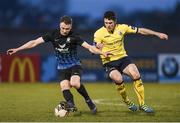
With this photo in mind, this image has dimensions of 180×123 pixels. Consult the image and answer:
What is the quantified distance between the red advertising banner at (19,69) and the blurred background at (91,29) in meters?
0.04

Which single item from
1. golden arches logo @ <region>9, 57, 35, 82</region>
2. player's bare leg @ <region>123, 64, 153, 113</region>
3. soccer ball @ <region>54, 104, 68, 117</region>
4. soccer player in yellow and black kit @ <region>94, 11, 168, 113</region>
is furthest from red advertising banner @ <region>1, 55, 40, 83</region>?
soccer ball @ <region>54, 104, 68, 117</region>

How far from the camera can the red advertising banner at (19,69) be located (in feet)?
79.0

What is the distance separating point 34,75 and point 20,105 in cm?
1141

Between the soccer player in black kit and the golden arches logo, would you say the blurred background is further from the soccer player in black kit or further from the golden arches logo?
the soccer player in black kit

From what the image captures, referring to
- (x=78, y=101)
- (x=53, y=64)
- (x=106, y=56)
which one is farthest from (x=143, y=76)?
(x=106, y=56)

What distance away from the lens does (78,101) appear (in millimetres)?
14555

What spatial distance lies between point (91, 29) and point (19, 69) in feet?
15.4

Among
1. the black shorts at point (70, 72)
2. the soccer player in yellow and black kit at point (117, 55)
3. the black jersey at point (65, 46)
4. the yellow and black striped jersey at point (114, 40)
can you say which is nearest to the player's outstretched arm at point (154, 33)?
the soccer player in yellow and black kit at point (117, 55)

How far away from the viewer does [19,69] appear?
79.4ft

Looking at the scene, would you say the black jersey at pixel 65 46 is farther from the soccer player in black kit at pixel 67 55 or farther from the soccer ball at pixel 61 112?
the soccer ball at pixel 61 112

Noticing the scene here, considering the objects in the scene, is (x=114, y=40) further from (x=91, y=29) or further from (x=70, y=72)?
(x=91, y=29)

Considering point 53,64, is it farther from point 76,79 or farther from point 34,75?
point 76,79

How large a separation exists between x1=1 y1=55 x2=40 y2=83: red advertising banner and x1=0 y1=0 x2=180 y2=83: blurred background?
0.14ft

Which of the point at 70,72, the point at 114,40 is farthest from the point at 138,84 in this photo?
the point at 70,72
